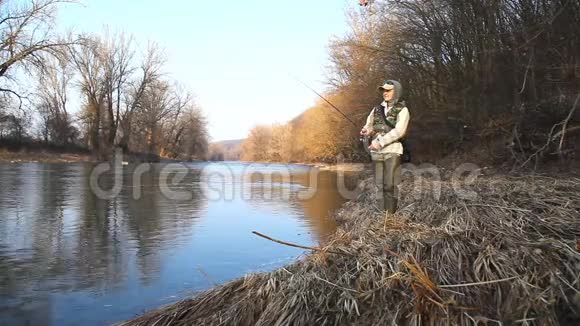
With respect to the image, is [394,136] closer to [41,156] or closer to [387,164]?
[387,164]

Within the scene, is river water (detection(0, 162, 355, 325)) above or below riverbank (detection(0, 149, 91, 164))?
below

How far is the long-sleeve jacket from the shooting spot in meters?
5.52

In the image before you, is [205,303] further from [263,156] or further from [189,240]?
[263,156]

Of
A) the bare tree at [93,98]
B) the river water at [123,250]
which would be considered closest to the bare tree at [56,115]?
the bare tree at [93,98]

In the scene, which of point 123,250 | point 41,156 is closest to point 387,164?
point 123,250

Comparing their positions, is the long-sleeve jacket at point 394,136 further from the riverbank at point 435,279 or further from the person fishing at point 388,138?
the riverbank at point 435,279

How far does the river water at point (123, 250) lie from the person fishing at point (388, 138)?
156cm

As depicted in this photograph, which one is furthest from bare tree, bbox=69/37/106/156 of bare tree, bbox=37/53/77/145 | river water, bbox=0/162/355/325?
river water, bbox=0/162/355/325

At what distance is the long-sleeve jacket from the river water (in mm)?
1889

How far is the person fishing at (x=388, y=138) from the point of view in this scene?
556cm

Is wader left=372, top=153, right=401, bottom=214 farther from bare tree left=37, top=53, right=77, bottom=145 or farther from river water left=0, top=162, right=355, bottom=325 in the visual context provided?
bare tree left=37, top=53, right=77, bottom=145

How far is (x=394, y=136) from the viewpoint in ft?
18.1

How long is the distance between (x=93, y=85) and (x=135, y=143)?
13.5m

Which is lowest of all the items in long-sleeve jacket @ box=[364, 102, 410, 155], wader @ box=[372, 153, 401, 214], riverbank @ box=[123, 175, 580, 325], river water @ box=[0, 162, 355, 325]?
river water @ box=[0, 162, 355, 325]
